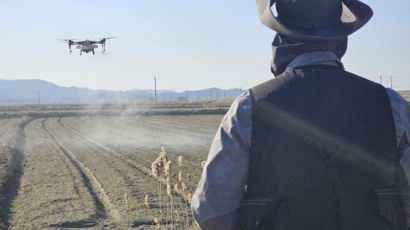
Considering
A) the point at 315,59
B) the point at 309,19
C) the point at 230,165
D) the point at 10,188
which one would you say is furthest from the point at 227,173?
the point at 10,188

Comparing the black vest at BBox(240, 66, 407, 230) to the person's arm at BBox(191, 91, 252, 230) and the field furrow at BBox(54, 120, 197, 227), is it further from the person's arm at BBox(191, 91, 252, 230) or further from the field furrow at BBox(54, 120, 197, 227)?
the field furrow at BBox(54, 120, 197, 227)

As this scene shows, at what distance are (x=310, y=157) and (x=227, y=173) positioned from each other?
15.1 inches

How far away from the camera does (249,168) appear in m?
2.16

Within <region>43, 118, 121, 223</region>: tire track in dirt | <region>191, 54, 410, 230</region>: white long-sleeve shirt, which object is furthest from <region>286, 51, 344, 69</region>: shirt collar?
<region>43, 118, 121, 223</region>: tire track in dirt

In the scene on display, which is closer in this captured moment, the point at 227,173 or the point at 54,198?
the point at 227,173

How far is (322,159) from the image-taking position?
2137mm

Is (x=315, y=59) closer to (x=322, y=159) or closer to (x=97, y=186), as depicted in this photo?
(x=322, y=159)

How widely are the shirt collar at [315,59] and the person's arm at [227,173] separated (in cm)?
32

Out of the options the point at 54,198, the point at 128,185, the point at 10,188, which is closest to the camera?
the point at 54,198

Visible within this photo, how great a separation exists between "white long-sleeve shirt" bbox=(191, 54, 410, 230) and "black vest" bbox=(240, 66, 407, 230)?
0.12 feet

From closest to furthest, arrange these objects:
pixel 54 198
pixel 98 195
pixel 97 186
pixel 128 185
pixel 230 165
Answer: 1. pixel 230 165
2. pixel 54 198
3. pixel 98 195
4. pixel 128 185
5. pixel 97 186

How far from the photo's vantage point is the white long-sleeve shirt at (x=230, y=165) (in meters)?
2.11

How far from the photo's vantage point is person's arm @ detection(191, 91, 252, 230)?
2109mm

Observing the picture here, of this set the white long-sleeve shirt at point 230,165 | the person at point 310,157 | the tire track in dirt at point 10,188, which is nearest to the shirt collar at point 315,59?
the person at point 310,157
